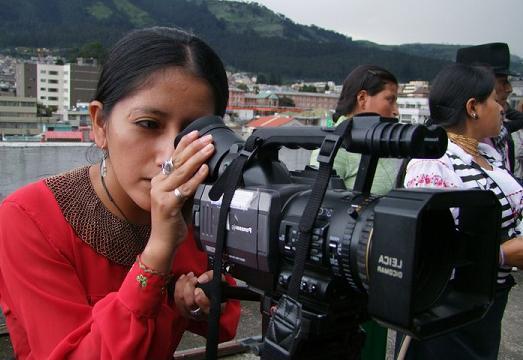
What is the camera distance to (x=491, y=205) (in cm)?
105

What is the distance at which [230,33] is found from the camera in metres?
147

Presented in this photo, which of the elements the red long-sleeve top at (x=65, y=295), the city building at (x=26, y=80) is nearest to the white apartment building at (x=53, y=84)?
the city building at (x=26, y=80)

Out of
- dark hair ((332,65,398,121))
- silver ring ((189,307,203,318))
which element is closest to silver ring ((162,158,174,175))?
silver ring ((189,307,203,318))

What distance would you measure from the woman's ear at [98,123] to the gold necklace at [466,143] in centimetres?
152

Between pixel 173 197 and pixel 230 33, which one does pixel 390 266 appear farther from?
pixel 230 33

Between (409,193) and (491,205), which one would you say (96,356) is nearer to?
(409,193)

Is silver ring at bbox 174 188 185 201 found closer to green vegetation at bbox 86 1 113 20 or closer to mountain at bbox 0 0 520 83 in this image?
mountain at bbox 0 0 520 83

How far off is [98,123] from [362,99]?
2097mm

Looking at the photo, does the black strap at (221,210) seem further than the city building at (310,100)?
No

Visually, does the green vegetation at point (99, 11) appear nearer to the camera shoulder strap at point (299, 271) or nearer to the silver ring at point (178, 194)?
the silver ring at point (178, 194)

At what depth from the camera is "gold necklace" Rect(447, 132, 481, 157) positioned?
2.26 metres

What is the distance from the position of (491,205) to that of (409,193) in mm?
275

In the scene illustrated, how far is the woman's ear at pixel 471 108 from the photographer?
2.31 meters

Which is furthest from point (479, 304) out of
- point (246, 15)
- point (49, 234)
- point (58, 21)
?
point (246, 15)
